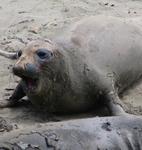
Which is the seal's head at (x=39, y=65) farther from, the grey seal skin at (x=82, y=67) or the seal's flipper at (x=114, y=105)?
the seal's flipper at (x=114, y=105)

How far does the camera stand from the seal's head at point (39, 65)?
525 cm

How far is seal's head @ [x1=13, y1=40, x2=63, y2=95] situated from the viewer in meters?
5.25

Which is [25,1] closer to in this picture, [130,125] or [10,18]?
[10,18]

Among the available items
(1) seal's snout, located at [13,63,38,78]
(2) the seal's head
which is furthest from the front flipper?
(1) seal's snout, located at [13,63,38,78]

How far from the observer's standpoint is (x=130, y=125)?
4.63 metres

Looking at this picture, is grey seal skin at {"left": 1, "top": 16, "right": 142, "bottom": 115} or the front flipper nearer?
grey seal skin at {"left": 1, "top": 16, "right": 142, "bottom": 115}

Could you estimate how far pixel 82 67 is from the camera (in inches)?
225

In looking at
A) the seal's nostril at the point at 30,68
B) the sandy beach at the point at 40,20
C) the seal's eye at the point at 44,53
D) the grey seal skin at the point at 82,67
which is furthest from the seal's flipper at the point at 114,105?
the seal's nostril at the point at 30,68

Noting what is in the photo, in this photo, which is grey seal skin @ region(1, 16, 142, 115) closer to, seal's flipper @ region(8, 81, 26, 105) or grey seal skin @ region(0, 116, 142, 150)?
seal's flipper @ region(8, 81, 26, 105)

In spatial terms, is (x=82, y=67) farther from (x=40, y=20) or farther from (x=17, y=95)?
(x=40, y=20)

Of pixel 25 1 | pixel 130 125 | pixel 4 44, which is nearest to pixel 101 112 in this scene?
pixel 130 125

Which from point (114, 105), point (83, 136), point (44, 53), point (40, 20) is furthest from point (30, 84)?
point (40, 20)

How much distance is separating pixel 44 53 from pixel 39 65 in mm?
117

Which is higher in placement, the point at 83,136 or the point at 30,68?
the point at 30,68
